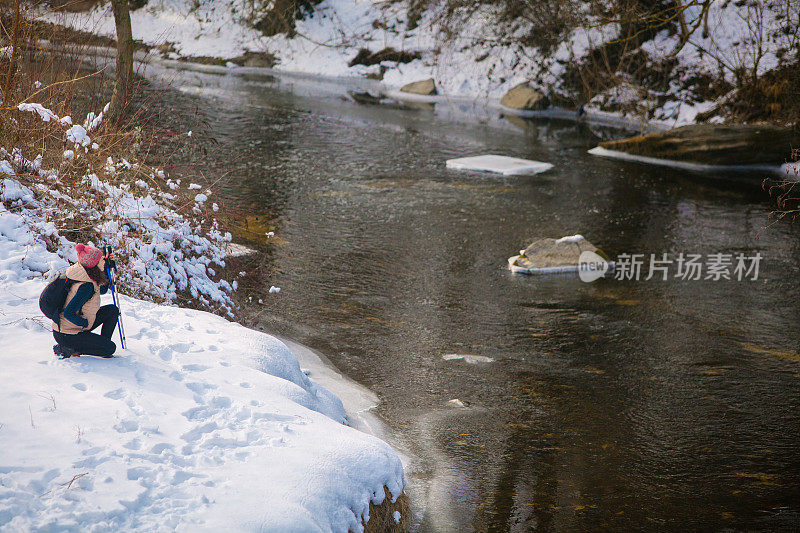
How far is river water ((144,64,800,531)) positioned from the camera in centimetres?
616

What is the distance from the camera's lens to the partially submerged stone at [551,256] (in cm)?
1151

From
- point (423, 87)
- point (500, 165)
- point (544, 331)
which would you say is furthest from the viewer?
point (423, 87)

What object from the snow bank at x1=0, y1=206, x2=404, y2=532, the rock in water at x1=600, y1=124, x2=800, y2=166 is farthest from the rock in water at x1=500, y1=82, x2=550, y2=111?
the snow bank at x1=0, y1=206, x2=404, y2=532

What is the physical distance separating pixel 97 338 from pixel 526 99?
22.8 meters

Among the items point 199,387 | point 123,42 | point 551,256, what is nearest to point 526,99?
point 551,256

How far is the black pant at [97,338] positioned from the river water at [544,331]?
263 centimetres

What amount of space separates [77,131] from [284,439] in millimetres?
4311

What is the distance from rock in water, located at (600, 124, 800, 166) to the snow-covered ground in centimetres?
290

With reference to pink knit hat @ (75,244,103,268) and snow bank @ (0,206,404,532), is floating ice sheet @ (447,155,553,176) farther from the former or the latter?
pink knit hat @ (75,244,103,268)

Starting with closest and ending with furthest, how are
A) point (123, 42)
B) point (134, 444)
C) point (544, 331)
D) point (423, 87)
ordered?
point (134, 444)
point (544, 331)
point (123, 42)
point (423, 87)

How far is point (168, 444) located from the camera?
4.48 meters

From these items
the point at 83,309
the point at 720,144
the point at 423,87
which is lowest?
the point at 83,309

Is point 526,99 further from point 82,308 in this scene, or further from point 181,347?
point 82,308

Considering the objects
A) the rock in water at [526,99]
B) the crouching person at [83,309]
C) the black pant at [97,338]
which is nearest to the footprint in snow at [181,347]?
the black pant at [97,338]
